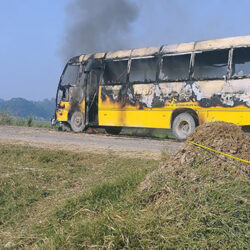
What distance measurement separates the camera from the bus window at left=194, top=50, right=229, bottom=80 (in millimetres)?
12360

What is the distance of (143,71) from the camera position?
47.7ft

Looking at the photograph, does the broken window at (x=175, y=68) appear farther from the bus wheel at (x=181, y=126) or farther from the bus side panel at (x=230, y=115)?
the bus side panel at (x=230, y=115)

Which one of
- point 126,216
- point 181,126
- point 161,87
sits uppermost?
point 161,87

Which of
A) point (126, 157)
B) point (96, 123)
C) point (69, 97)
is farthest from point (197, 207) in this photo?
point (69, 97)

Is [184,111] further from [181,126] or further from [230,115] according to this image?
[230,115]

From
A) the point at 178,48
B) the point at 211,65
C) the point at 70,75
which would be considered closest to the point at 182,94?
the point at 211,65

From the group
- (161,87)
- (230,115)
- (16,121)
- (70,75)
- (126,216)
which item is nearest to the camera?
(126,216)

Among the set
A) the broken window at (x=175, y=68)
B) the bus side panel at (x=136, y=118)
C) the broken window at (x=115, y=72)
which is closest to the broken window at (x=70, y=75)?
the broken window at (x=115, y=72)

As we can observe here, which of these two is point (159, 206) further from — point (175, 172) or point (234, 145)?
A: point (234, 145)

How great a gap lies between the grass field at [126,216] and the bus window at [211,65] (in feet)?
24.7

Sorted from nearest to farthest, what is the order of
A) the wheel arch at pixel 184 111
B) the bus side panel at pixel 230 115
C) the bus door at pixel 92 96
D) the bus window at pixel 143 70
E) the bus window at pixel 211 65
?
1. the bus side panel at pixel 230 115
2. the bus window at pixel 211 65
3. the wheel arch at pixel 184 111
4. the bus window at pixel 143 70
5. the bus door at pixel 92 96

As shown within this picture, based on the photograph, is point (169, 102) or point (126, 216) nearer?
point (126, 216)

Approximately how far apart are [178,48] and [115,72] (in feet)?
9.83

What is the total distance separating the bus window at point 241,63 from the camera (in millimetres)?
11867
